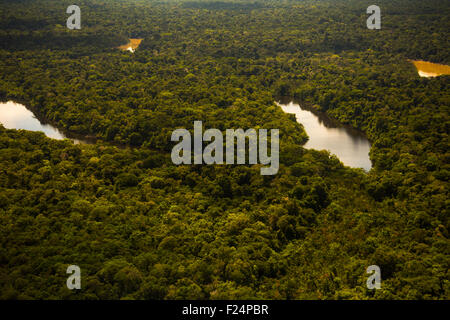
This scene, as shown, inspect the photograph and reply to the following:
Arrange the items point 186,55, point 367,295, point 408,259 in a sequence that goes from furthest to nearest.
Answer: point 186,55 < point 408,259 < point 367,295

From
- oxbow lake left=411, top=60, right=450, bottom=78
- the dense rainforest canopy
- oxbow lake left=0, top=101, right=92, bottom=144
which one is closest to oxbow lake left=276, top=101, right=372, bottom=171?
the dense rainforest canopy

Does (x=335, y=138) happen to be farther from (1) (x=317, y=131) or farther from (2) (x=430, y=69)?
(2) (x=430, y=69)

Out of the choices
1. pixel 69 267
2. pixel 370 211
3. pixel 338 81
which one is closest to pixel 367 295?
pixel 370 211

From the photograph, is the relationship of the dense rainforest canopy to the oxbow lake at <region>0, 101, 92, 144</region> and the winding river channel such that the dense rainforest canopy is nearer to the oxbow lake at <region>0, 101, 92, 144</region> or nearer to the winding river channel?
the oxbow lake at <region>0, 101, 92, 144</region>

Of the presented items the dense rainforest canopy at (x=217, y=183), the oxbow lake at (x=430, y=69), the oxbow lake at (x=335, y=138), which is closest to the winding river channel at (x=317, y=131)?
the oxbow lake at (x=335, y=138)

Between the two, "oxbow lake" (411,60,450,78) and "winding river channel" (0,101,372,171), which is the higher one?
"oxbow lake" (411,60,450,78)
